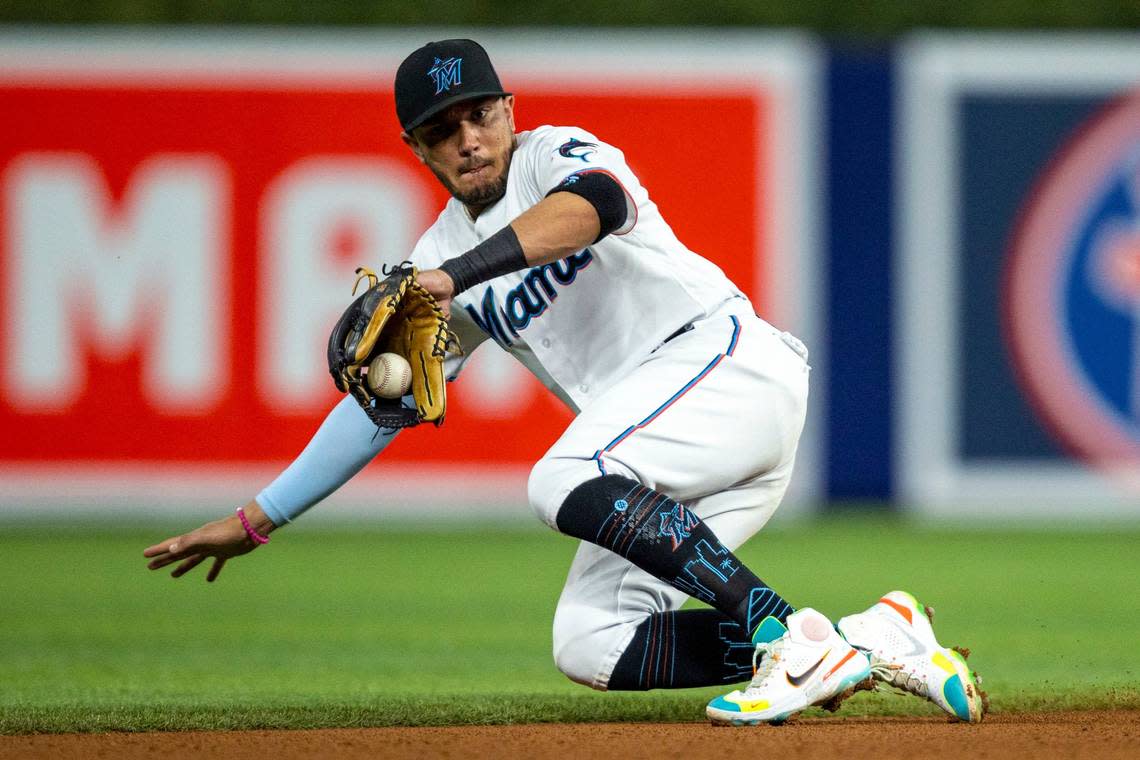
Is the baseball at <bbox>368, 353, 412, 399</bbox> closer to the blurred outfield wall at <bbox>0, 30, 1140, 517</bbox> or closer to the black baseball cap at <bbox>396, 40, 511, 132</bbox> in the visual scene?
the black baseball cap at <bbox>396, 40, 511, 132</bbox>

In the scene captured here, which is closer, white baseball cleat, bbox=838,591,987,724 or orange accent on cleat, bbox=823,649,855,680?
orange accent on cleat, bbox=823,649,855,680

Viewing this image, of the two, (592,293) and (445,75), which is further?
(592,293)

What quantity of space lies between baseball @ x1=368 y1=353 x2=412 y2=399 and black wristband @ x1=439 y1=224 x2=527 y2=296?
0.70ft

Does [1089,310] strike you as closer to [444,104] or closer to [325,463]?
[325,463]

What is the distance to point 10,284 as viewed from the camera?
27.1ft

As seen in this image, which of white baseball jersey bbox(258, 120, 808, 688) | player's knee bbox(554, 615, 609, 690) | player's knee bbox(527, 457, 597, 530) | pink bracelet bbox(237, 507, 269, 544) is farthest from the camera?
pink bracelet bbox(237, 507, 269, 544)

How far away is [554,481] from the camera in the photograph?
324 cm

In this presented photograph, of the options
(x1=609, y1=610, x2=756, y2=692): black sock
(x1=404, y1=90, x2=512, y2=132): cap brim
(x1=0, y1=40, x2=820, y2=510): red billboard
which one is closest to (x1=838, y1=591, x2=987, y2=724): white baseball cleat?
(x1=609, y1=610, x2=756, y2=692): black sock

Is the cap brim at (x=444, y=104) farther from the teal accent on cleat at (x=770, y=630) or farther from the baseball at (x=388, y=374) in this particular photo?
the teal accent on cleat at (x=770, y=630)

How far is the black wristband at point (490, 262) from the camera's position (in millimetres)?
3131

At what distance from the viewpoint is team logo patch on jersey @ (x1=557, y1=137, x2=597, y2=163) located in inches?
132

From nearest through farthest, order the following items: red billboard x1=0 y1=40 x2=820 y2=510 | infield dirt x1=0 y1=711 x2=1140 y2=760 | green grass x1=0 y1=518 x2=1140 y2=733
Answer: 1. infield dirt x1=0 y1=711 x2=1140 y2=760
2. green grass x1=0 y1=518 x2=1140 y2=733
3. red billboard x1=0 y1=40 x2=820 y2=510

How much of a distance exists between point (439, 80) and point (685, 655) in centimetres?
129

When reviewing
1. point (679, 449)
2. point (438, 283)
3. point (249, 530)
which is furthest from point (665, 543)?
point (249, 530)
